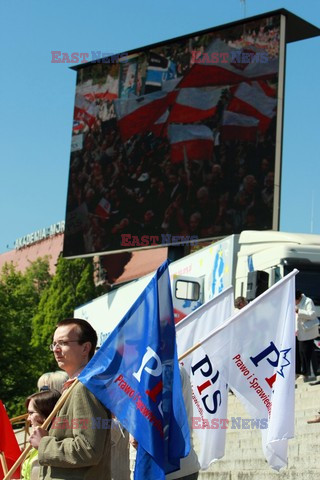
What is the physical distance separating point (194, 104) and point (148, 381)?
1954 centimetres

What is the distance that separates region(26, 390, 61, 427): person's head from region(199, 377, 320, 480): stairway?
3592 mm

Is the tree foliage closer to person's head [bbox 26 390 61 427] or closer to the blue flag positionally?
person's head [bbox 26 390 61 427]

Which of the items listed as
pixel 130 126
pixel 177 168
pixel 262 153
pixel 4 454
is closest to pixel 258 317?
pixel 4 454

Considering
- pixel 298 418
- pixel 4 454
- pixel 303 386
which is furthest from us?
pixel 303 386

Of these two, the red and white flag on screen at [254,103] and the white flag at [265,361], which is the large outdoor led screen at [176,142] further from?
the white flag at [265,361]

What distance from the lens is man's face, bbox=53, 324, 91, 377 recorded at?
5164 millimetres

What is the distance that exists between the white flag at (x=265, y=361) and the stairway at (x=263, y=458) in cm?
185

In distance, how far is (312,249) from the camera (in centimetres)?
1627

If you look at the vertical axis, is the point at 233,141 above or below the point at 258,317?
above

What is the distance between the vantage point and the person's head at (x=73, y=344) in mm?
5168

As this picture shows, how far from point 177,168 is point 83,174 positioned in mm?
3512

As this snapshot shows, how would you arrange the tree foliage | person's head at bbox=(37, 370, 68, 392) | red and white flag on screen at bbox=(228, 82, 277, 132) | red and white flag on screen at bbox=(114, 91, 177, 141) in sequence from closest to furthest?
1. person's head at bbox=(37, 370, 68, 392)
2. red and white flag on screen at bbox=(228, 82, 277, 132)
3. red and white flag on screen at bbox=(114, 91, 177, 141)
4. the tree foliage

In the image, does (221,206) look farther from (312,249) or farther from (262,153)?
(312,249)

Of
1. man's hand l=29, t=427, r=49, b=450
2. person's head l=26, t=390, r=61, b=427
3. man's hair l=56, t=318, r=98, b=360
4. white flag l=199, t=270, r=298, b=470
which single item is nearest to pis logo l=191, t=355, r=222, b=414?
white flag l=199, t=270, r=298, b=470
